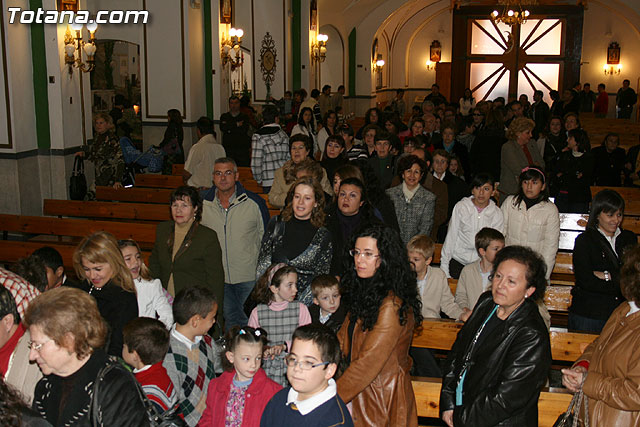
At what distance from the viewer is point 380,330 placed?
316 centimetres

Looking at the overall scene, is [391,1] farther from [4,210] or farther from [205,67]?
[4,210]

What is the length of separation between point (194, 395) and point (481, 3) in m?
22.8

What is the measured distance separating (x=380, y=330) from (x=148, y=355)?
107cm

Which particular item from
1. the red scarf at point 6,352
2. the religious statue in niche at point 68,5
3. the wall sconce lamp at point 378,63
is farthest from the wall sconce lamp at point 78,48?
the wall sconce lamp at point 378,63

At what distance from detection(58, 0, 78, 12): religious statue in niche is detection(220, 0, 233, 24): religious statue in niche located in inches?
166

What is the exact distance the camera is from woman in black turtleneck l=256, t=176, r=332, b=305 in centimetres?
463

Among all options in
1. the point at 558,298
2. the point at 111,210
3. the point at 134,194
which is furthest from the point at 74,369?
Answer: the point at 134,194

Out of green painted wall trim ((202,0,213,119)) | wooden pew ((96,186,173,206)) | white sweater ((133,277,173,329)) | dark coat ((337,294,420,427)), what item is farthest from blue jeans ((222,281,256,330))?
green painted wall trim ((202,0,213,119))

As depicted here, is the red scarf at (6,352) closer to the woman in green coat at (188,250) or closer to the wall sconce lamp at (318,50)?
the woman in green coat at (188,250)

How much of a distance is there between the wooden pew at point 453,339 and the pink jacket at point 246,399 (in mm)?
1491

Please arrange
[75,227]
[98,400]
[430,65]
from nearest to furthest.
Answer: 1. [98,400]
2. [75,227]
3. [430,65]

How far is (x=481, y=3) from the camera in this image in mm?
24062

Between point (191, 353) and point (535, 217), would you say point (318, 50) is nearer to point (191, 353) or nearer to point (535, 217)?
point (535, 217)

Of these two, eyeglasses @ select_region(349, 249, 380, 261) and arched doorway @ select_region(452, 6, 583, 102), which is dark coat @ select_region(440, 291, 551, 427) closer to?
eyeglasses @ select_region(349, 249, 380, 261)
